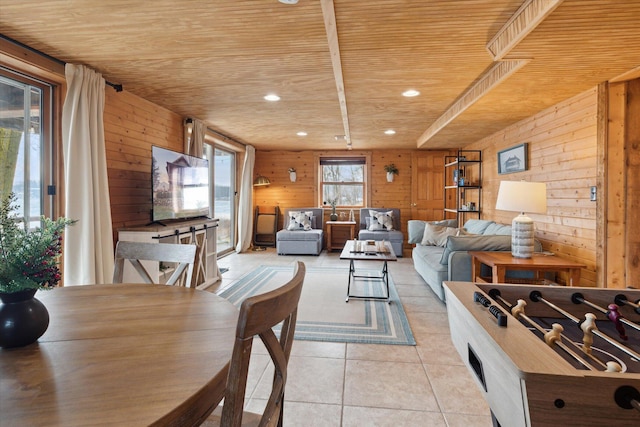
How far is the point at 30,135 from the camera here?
2.50 m

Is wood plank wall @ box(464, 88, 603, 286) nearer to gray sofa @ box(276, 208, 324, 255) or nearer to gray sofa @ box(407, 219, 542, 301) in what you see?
gray sofa @ box(407, 219, 542, 301)

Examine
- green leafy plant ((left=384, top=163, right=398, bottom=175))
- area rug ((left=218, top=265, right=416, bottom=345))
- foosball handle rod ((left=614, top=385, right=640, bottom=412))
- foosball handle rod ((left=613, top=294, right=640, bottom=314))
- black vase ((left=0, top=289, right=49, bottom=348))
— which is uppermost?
green leafy plant ((left=384, top=163, right=398, bottom=175))

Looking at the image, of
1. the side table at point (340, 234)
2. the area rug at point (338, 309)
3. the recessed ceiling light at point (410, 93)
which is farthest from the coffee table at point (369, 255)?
the side table at point (340, 234)

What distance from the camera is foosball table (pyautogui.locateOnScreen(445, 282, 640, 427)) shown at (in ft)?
2.31

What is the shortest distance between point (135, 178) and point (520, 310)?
11.9 feet

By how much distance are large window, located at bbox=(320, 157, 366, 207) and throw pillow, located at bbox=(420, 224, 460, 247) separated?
8.45ft

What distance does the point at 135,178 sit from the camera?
11.5 feet

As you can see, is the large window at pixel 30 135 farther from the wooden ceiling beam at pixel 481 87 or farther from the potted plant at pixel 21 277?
the wooden ceiling beam at pixel 481 87

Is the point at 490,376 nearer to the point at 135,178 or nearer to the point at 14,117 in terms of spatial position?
the point at 14,117

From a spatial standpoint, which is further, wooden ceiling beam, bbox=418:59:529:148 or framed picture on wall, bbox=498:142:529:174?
framed picture on wall, bbox=498:142:529:174

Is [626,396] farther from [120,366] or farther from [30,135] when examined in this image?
[30,135]

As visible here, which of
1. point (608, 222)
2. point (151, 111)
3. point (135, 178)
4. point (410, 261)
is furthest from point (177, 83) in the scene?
point (410, 261)

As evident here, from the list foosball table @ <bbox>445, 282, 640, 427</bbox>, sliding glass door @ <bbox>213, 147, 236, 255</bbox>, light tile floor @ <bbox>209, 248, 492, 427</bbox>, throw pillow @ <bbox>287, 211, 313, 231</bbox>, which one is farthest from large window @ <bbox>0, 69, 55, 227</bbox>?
throw pillow @ <bbox>287, 211, 313, 231</bbox>

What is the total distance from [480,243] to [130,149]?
3668 millimetres
